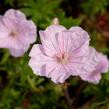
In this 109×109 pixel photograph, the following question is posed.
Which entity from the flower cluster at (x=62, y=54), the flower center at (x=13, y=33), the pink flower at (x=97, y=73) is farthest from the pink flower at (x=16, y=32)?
the pink flower at (x=97, y=73)

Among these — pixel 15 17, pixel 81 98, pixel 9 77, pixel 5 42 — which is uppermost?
pixel 15 17

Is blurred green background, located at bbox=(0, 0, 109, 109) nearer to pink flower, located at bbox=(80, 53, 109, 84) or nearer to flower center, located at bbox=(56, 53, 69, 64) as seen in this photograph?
pink flower, located at bbox=(80, 53, 109, 84)

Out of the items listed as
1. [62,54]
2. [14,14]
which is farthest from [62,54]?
[14,14]

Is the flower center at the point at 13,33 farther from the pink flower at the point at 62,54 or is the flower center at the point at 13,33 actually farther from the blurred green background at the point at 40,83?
the pink flower at the point at 62,54

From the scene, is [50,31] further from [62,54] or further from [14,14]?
[14,14]

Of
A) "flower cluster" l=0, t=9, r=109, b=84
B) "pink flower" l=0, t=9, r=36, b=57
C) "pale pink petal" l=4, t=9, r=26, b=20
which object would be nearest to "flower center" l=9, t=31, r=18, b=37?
"pink flower" l=0, t=9, r=36, b=57

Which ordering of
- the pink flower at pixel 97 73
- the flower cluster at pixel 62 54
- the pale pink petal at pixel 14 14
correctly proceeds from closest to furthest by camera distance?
1. the flower cluster at pixel 62 54
2. the pale pink petal at pixel 14 14
3. the pink flower at pixel 97 73

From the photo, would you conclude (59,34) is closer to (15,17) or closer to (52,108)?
(15,17)

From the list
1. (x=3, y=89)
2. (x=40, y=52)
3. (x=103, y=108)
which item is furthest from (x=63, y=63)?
(x=3, y=89)
